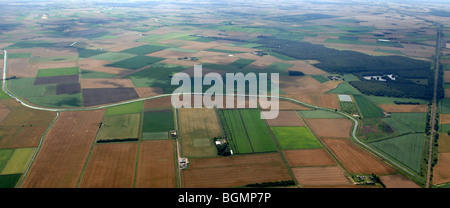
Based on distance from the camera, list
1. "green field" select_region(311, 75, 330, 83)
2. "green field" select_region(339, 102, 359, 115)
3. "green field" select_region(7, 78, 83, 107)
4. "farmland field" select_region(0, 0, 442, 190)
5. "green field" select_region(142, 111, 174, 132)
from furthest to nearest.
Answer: "green field" select_region(311, 75, 330, 83)
"green field" select_region(339, 102, 359, 115)
"green field" select_region(7, 78, 83, 107)
"green field" select_region(142, 111, 174, 132)
"farmland field" select_region(0, 0, 442, 190)

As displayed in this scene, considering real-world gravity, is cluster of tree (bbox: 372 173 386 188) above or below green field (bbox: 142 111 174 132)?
below

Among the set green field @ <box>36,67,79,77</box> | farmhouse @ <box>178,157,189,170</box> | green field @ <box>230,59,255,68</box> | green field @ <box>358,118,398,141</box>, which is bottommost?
farmhouse @ <box>178,157,189,170</box>

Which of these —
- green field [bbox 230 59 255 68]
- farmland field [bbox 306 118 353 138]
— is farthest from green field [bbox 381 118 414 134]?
green field [bbox 230 59 255 68]

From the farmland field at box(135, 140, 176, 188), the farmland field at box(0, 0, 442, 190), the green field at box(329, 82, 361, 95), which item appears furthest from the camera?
the green field at box(329, 82, 361, 95)

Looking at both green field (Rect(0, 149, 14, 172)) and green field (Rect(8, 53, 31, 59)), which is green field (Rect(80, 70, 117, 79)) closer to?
green field (Rect(8, 53, 31, 59))


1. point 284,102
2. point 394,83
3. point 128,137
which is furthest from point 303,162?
point 394,83

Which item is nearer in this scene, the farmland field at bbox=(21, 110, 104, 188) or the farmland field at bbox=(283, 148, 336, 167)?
the farmland field at bbox=(21, 110, 104, 188)

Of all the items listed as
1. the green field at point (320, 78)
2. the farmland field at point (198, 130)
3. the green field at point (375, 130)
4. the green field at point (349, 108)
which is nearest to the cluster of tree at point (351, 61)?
the green field at point (320, 78)
